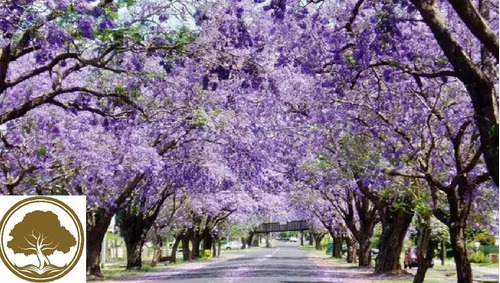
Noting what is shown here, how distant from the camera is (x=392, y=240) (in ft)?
104

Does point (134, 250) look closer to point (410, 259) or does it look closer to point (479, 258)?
point (410, 259)

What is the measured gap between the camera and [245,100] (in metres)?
20.9

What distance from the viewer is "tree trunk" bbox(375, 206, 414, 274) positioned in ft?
102

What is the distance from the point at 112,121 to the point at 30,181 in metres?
7.09

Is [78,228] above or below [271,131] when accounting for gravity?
below

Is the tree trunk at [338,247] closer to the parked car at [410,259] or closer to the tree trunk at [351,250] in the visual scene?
the tree trunk at [351,250]

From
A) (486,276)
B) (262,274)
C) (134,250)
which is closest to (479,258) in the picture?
(486,276)

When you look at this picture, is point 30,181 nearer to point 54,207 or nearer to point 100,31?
point 100,31

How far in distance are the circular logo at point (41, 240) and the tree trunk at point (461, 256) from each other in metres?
10.9

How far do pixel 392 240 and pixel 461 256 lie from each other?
1398 centimetres

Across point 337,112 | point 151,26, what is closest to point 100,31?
point 151,26

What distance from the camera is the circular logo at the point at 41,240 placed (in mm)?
8586

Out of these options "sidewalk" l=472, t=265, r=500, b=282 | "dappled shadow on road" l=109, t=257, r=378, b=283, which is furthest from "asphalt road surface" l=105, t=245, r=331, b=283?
"sidewalk" l=472, t=265, r=500, b=282

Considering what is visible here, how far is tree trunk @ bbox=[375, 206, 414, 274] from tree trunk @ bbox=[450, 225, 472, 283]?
12994 mm
